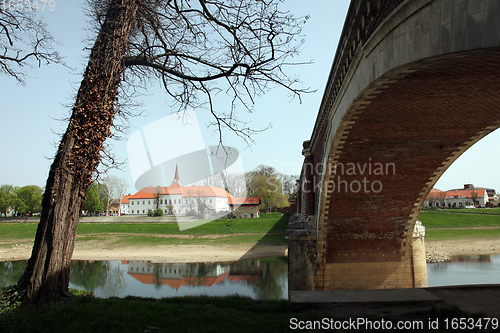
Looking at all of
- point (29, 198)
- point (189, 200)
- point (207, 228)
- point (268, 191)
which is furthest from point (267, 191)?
point (29, 198)

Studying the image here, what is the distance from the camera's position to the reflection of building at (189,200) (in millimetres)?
50156

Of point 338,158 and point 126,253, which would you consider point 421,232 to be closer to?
point 338,158

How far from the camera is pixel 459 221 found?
109 ft

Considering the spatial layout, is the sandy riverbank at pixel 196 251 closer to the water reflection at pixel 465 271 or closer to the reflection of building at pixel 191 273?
the reflection of building at pixel 191 273

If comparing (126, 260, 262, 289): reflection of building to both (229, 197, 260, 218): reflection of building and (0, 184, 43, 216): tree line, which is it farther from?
(0, 184, 43, 216): tree line

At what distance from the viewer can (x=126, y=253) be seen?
82.7ft

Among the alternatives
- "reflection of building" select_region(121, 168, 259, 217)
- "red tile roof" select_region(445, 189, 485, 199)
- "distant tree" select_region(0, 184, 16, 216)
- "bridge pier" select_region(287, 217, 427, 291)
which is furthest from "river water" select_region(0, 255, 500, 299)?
"red tile roof" select_region(445, 189, 485, 199)

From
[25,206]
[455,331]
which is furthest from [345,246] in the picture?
[25,206]

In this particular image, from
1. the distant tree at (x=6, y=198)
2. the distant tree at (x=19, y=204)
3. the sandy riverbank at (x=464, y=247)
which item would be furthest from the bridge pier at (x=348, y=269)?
the distant tree at (x=6, y=198)

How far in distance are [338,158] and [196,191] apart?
160ft

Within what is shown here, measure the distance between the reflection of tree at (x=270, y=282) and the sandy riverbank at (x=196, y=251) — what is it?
3551mm

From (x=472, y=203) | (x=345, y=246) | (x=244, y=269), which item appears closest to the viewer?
(x=345, y=246)

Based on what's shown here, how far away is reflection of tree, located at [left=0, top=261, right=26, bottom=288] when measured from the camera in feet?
53.1

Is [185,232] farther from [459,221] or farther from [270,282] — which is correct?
[459,221]
